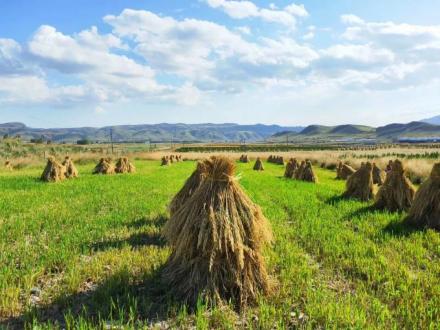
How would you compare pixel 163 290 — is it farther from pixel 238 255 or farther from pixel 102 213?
pixel 102 213

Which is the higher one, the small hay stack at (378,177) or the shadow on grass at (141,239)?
the small hay stack at (378,177)

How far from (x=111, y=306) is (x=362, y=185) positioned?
14377 millimetres

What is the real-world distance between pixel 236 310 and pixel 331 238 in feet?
16.2

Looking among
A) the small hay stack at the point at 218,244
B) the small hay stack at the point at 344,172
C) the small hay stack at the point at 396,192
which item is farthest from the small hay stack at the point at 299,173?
the small hay stack at the point at 218,244

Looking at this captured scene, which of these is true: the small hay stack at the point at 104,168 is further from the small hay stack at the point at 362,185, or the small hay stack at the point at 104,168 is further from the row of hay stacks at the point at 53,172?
the small hay stack at the point at 362,185

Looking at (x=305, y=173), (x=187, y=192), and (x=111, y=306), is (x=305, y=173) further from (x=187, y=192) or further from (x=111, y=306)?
(x=111, y=306)

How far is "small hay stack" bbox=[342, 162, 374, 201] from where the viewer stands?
1756 centimetres

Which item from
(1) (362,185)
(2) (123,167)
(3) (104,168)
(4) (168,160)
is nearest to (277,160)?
(4) (168,160)

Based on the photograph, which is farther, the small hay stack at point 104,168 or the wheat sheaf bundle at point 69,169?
the small hay stack at point 104,168

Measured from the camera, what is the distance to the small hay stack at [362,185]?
1756 centimetres

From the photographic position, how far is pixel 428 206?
1170 cm

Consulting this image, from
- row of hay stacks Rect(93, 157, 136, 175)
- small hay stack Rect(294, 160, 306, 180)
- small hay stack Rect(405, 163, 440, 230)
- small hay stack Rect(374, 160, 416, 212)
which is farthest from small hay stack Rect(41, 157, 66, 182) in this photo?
small hay stack Rect(405, 163, 440, 230)

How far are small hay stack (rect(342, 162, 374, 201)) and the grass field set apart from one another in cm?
311

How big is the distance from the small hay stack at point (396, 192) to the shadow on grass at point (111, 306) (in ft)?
33.7
